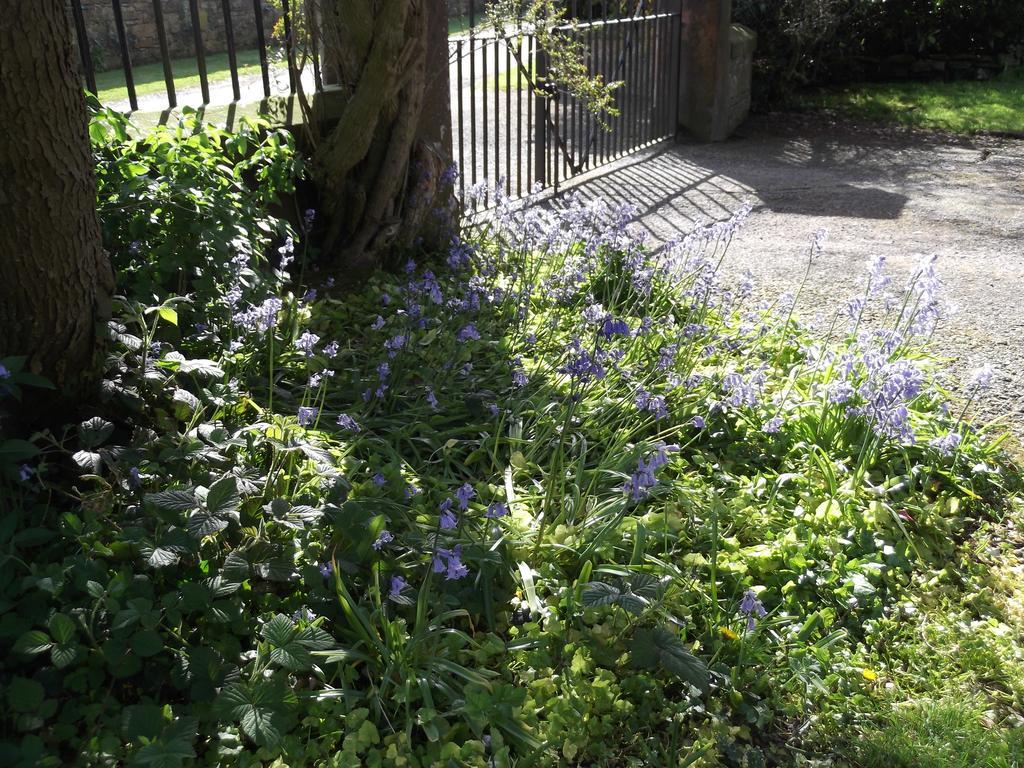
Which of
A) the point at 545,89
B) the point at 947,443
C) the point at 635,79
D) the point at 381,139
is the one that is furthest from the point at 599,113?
the point at 947,443

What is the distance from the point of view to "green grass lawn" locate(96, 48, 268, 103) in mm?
13586

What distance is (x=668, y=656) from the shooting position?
7.37ft

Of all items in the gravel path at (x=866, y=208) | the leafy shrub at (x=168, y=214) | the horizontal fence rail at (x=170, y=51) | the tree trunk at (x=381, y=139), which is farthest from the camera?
the horizontal fence rail at (x=170, y=51)

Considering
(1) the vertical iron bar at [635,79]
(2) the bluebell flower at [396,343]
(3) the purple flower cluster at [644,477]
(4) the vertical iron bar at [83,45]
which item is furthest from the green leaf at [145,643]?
(1) the vertical iron bar at [635,79]

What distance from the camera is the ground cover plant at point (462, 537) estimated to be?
217cm

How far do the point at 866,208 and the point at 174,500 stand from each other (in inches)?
282

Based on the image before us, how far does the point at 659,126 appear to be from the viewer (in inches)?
407

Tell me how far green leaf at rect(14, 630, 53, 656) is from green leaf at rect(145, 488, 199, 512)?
378 mm

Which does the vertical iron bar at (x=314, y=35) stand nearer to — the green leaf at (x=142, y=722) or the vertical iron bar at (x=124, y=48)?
the vertical iron bar at (x=124, y=48)

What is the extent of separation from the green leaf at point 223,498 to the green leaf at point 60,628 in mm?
394

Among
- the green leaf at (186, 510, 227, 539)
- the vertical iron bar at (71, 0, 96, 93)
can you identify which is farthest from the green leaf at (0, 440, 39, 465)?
the vertical iron bar at (71, 0, 96, 93)

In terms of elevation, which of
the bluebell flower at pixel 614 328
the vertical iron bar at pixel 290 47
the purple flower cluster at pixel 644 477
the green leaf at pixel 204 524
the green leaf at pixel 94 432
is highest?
the vertical iron bar at pixel 290 47

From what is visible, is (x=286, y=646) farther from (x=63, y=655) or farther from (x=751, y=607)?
(x=751, y=607)

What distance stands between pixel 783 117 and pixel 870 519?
983 centimetres
